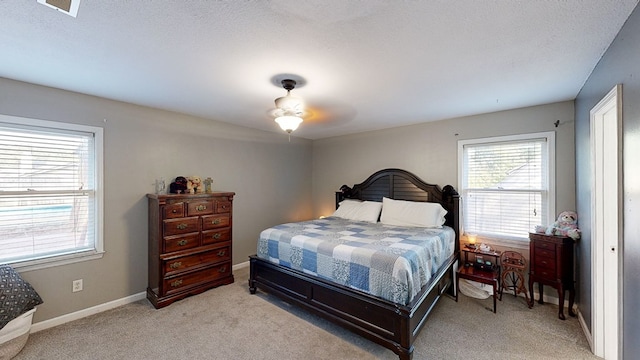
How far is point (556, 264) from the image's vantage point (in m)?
2.67

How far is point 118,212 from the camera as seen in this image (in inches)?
119

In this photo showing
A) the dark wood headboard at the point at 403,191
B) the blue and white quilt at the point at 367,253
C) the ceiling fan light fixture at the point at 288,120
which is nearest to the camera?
the blue and white quilt at the point at 367,253

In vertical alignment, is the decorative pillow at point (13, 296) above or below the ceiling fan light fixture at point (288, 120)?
Answer: below

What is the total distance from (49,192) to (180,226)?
1.24 meters

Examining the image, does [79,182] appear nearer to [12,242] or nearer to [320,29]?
[12,242]

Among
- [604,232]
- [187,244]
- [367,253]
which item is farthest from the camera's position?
[187,244]

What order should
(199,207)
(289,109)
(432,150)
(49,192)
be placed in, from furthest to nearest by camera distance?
(432,150) → (199,207) → (49,192) → (289,109)

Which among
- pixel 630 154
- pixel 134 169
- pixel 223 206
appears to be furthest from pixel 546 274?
pixel 134 169

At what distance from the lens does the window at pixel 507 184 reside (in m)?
3.13

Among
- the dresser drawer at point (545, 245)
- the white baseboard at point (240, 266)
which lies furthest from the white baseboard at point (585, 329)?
the white baseboard at point (240, 266)

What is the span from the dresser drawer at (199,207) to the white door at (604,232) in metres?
3.95

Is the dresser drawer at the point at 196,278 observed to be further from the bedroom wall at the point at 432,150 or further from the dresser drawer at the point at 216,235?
the bedroom wall at the point at 432,150

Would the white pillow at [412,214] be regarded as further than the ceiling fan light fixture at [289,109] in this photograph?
Yes

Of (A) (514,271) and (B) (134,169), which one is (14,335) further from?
(A) (514,271)
